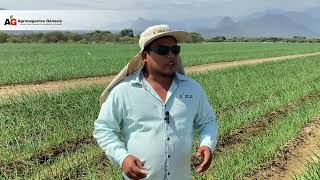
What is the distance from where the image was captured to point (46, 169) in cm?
650

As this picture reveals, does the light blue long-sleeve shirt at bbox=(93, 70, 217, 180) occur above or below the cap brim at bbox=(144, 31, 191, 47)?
below

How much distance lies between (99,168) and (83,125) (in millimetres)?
2569

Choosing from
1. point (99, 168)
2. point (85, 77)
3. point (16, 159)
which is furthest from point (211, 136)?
point (85, 77)

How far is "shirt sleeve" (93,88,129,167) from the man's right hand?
144 mm

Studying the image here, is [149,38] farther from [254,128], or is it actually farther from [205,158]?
[254,128]

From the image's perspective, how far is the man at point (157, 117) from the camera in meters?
3.07

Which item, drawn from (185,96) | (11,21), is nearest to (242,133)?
(185,96)

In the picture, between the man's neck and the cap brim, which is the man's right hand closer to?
the man's neck

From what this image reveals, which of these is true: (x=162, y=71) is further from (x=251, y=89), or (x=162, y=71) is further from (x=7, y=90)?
(x=7, y=90)

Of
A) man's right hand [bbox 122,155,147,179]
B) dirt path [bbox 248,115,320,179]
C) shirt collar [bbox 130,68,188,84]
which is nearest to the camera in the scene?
man's right hand [bbox 122,155,147,179]

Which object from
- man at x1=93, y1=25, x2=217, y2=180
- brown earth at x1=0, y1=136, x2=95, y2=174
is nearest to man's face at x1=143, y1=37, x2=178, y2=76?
man at x1=93, y1=25, x2=217, y2=180

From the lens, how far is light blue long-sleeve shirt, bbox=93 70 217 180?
121 inches

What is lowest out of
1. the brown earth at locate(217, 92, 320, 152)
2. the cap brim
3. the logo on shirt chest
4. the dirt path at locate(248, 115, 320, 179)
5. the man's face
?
the brown earth at locate(217, 92, 320, 152)

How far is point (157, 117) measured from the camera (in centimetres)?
308
